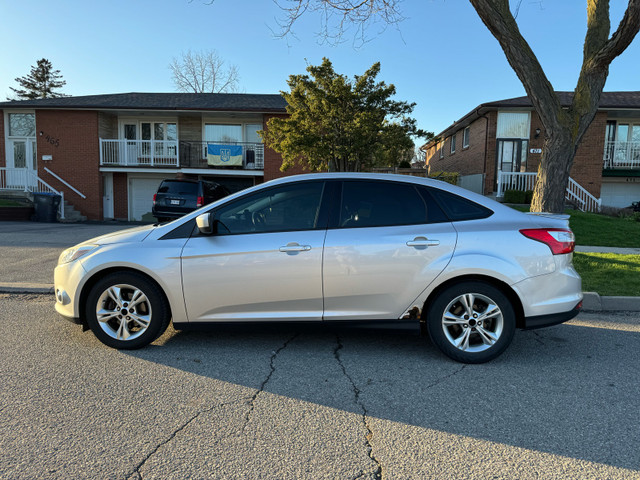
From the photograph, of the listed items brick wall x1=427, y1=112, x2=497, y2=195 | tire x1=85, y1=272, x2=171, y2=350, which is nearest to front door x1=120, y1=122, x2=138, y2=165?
brick wall x1=427, y1=112, x2=497, y2=195

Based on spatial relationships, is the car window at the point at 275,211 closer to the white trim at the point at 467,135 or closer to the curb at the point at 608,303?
the curb at the point at 608,303

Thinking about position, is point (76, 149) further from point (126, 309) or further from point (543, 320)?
point (543, 320)

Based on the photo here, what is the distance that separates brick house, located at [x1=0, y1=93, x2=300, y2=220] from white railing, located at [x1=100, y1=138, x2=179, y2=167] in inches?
1.7

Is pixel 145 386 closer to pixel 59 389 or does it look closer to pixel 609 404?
pixel 59 389

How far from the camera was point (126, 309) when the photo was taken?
4121 millimetres

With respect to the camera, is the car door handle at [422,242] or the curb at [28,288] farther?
the curb at [28,288]

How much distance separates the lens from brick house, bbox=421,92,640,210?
739 inches

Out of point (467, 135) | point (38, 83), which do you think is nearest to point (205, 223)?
point (467, 135)

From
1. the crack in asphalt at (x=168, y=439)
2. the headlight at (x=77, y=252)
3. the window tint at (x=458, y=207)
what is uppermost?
the window tint at (x=458, y=207)

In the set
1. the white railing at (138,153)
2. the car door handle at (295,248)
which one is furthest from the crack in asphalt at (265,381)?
the white railing at (138,153)

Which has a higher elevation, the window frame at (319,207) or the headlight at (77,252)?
the window frame at (319,207)

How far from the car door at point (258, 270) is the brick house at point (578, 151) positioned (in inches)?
633

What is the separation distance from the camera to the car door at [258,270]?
3936mm

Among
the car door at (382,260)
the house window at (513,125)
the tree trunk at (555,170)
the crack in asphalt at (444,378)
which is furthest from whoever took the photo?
the house window at (513,125)
